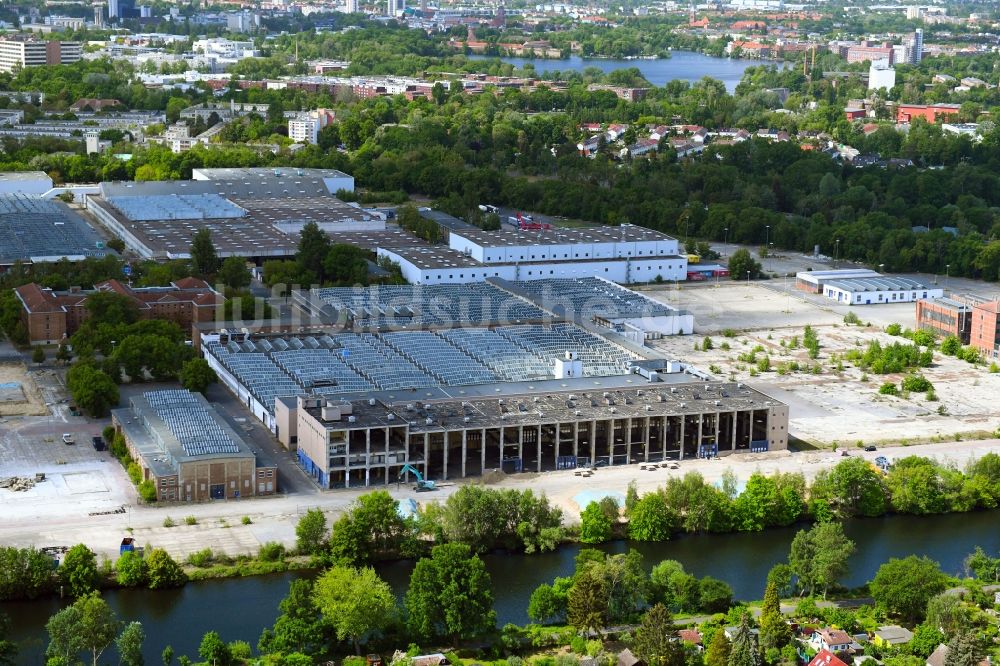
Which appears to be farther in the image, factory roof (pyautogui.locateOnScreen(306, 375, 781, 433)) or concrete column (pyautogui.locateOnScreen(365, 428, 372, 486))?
factory roof (pyautogui.locateOnScreen(306, 375, 781, 433))

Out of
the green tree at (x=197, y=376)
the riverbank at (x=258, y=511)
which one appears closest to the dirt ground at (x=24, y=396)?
the green tree at (x=197, y=376)

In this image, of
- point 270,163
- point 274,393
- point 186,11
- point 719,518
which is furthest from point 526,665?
point 186,11

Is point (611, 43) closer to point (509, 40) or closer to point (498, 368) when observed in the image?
point (509, 40)

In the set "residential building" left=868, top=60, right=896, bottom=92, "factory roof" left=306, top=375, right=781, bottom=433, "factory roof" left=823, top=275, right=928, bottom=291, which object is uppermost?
"residential building" left=868, top=60, right=896, bottom=92

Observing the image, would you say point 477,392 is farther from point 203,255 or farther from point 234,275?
point 203,255

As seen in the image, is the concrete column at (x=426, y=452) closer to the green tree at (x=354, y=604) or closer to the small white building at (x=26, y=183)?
the green tree at (x=354, y=604)

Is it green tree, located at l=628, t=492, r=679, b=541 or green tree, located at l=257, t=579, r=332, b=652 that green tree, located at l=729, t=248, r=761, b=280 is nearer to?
green tree, located at l=628, t=492, r=679, b=541

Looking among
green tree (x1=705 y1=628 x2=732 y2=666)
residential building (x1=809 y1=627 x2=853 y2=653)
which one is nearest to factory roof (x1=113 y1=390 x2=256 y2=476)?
green tree (x1=705 y1=628 x2=732 y2=666)
